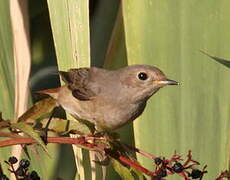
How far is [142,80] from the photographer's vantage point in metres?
2.55

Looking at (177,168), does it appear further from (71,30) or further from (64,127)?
(71,30)

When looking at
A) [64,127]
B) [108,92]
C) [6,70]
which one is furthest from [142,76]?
[64,127]

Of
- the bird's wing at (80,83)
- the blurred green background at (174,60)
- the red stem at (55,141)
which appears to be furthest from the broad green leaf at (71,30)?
the red stem at (55,141)

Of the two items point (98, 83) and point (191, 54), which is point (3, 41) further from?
point (191, 54)

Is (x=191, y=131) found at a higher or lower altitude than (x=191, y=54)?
lower

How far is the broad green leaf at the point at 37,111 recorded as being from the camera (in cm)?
178

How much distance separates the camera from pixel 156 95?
2.42m

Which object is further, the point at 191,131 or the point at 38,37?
the point at 38,37

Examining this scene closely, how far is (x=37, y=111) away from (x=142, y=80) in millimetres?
842

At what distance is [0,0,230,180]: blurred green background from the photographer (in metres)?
2.18

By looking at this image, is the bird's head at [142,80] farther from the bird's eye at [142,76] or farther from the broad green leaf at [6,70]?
the broad green leaf at [6,70]

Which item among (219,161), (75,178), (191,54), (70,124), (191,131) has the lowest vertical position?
(75,178)

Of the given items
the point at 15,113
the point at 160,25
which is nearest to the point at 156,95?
the point at 160,25

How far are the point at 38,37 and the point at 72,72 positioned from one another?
42.0 inches
